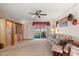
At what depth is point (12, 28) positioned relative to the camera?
16.4 feet

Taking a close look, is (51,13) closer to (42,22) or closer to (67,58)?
(42,22)

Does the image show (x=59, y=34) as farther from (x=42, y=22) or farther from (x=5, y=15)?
(x=5, y=15)

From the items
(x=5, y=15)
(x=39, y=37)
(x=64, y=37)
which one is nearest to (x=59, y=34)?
(x=64, y=37)

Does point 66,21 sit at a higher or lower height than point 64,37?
higher

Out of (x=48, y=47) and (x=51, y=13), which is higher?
(x=51, y=13)

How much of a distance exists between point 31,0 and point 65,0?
450mm

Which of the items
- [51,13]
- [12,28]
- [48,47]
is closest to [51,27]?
[51,13]

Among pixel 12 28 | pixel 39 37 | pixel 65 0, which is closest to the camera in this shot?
pixel 65 0

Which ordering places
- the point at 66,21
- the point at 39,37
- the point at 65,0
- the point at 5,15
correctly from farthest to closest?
1. the point at 66,21
2. the point at 39,37
3. the point at 5,15
4. the point at 65,0

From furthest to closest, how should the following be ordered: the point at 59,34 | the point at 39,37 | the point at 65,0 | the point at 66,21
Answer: the point at 66,21 < the point at 59,34 < the point at 39,37 < the point at 65,0

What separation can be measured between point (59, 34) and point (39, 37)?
88 cm

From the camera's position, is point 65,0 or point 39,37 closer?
point 65,0

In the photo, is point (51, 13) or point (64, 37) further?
point (64, 37)

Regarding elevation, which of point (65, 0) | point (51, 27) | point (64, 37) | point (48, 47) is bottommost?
point (48, 47)
